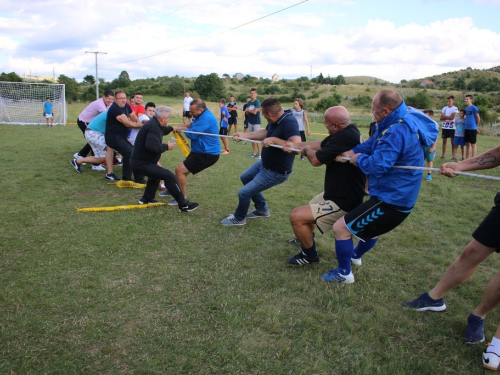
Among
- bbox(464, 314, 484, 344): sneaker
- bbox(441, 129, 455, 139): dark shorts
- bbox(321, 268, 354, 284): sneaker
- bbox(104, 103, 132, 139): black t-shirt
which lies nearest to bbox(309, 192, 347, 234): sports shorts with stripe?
bbox(321, 268, 354, 284): sneaker

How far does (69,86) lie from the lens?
5000cm

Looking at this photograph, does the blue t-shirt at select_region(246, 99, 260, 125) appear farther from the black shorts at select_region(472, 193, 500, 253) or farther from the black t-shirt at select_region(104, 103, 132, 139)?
the black shorts at select_region(472, 193, 500, 253)

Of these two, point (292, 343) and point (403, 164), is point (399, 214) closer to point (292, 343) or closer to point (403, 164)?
point (403, 164)

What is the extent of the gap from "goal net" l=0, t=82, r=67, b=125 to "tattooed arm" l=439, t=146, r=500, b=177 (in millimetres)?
21509

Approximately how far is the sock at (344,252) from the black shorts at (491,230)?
3.81 ft

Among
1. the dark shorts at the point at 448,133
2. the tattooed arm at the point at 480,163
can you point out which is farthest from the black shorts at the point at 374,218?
the dark shorts at the point at 448,133

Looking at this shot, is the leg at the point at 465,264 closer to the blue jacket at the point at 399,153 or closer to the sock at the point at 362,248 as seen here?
the blue jacket at the point at 399,153

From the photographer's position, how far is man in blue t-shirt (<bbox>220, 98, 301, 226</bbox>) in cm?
500

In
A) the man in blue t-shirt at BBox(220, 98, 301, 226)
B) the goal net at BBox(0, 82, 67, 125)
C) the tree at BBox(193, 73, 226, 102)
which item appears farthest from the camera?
the tree at BBox(193, 73, 226, 102)

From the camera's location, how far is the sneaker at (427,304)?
3592 millimetres

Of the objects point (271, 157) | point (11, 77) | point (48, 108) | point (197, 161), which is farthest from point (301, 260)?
point (11, 77)

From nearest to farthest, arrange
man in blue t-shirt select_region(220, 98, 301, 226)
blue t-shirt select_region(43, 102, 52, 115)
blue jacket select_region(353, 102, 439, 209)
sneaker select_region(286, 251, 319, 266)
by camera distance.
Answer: blue jacket select_region(353, 102, 439, 209) → sneaker select_region(286, 251, 319, 266) → man in blue t-shirt select_region(220, 98, 301, 226) → blue t-shirt select_region(43, 102, 52, 115)

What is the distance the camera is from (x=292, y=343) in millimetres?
3137

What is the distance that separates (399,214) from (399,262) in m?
1.41
